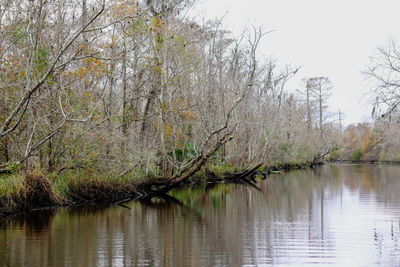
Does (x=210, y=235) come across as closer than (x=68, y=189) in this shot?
Yes

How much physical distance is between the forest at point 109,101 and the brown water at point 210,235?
1760mm

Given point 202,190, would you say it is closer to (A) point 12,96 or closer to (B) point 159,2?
(B) point 159,2

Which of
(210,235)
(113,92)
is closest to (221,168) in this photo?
(113,92)

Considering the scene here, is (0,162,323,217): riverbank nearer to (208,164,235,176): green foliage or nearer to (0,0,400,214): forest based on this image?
(0,0,400,214): forest

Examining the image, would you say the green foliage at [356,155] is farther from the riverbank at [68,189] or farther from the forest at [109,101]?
the riverbank at [68,189]

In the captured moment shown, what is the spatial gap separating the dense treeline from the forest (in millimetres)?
60

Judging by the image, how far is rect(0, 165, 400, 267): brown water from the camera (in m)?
7.73

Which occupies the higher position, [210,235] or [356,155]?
[356,155]

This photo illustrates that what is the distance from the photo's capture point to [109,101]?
702 inches

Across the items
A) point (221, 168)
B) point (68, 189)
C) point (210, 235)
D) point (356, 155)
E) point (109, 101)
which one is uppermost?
point (109, 101)

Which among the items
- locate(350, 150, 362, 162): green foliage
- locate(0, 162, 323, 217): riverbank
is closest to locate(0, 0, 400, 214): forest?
locate(0, 162, 323, 217): riverbank

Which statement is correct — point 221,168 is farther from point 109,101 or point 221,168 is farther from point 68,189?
point 68,189

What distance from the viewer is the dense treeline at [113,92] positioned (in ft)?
41.1

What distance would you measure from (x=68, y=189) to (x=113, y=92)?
5.29 metres
